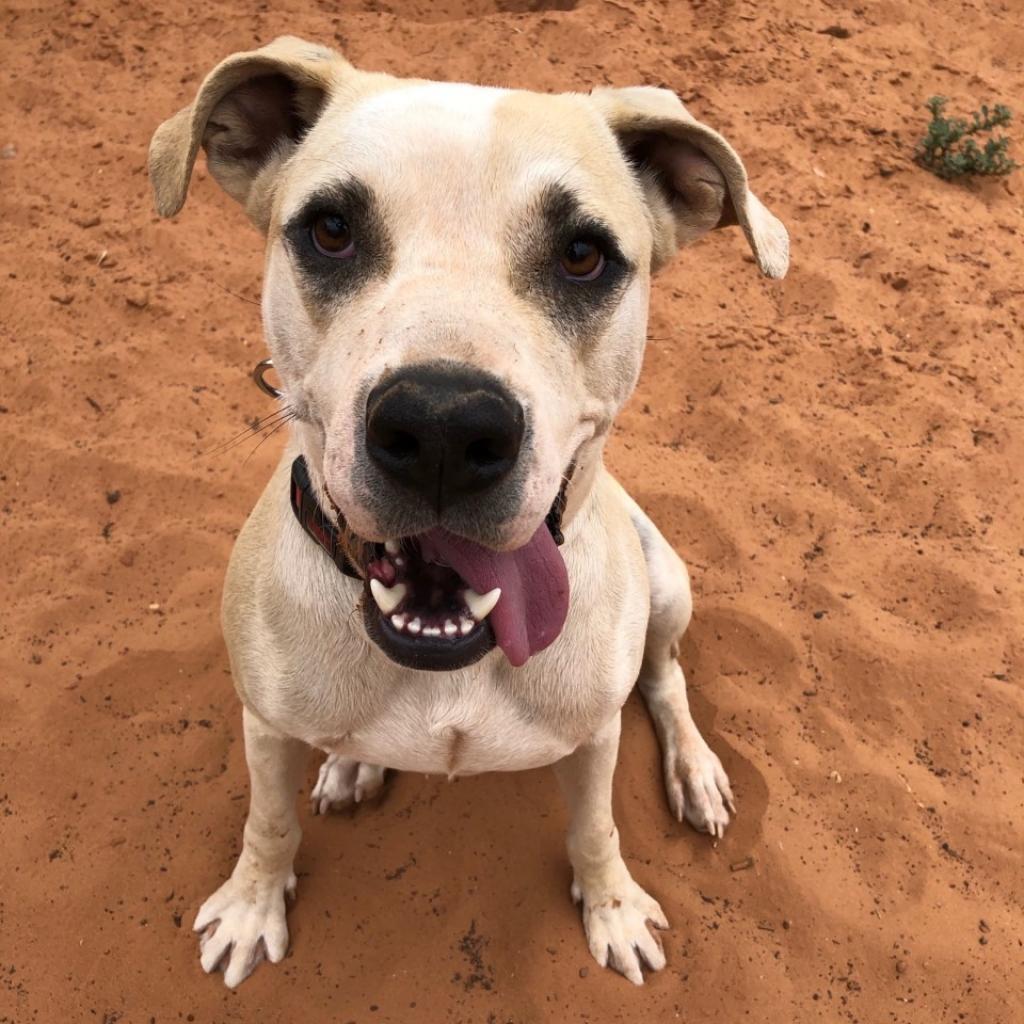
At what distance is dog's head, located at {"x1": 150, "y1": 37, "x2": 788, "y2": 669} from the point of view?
1.56m

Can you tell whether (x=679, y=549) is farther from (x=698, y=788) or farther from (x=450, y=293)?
(x=450, y=293)

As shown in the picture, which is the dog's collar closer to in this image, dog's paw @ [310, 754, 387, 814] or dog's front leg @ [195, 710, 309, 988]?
dog's front leg @ [195, 710, 309, 988]

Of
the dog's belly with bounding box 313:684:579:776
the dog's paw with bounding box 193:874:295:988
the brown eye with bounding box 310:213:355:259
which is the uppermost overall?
the brown eye with bounding box 310:213:355:259

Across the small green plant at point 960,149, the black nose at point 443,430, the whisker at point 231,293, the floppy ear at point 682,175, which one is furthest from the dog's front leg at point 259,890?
the small green plant at point 960,149

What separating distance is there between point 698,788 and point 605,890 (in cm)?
52

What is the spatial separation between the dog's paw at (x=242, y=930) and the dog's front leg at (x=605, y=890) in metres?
0.91

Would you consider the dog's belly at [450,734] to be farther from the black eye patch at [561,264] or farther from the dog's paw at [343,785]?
the black eye patch at [561,264]

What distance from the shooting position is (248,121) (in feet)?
6.97

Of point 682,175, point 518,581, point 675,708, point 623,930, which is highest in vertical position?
point 682,175

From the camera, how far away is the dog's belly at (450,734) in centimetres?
211

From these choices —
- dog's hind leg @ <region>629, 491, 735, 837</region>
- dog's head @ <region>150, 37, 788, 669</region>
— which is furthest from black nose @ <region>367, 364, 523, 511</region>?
dog's hind leg @ <region>629, 491, 735, 837</region>

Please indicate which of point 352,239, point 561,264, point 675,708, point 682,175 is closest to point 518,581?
point 561,264

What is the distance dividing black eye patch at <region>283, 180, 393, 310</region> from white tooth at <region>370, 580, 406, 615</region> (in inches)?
22.5

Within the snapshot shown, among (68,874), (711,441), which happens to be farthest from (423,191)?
(711,441)
